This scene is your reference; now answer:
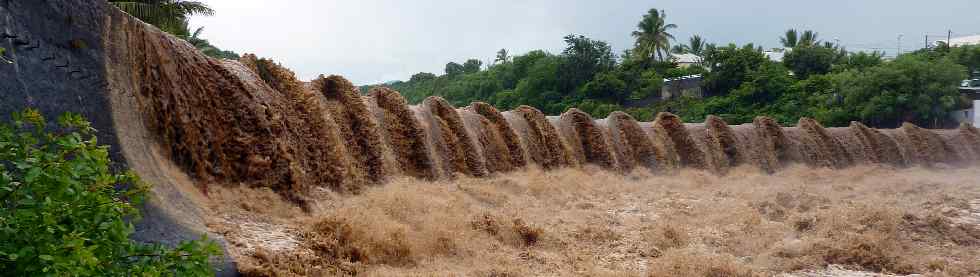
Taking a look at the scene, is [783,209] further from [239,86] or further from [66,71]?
[66,71]

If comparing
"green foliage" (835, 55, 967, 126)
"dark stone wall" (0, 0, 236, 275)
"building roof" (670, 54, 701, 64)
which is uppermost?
"building roof" (670, 54, 701, 64)

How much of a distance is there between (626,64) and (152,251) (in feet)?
195

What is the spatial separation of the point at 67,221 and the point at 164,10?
20706 mm

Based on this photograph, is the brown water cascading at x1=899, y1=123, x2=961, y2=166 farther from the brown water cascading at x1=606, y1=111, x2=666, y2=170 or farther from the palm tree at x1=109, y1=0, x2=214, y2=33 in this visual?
the palm tree at x1=109, y1=0, x2=214, y2=33

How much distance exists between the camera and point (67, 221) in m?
4.35

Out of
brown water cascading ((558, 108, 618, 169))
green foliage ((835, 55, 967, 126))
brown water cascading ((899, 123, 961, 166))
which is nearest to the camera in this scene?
brown water cascading ((558, 108, 618, 169))

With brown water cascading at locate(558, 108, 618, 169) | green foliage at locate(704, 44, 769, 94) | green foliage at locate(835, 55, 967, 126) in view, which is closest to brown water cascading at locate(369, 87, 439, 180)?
brown water cascading at locate(558, 108, 618, 169)

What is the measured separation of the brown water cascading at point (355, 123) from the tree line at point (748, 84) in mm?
36883

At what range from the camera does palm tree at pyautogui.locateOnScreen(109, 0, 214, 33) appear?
2259 centimetres

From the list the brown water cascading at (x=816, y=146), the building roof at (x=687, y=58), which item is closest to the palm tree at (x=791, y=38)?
the building roof at (x=687, y=58)

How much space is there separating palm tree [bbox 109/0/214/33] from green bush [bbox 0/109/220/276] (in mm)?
19023

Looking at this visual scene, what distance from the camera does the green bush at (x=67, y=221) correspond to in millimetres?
4035

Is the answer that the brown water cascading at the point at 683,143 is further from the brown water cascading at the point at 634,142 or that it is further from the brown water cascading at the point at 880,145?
the brown water cascading at the point at 880,145

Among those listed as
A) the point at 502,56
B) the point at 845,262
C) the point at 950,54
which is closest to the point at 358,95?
the point at 845,262
